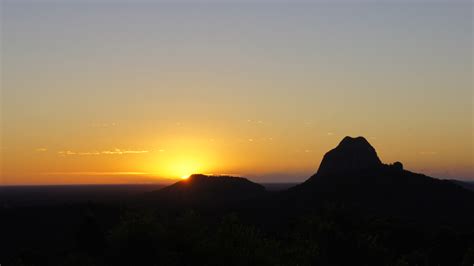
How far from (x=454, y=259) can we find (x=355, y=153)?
349ft

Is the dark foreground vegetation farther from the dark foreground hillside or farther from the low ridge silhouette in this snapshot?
the low ridge silhouette

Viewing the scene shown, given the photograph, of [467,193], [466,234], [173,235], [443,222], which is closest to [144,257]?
[173,235]

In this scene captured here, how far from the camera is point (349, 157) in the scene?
172 meters

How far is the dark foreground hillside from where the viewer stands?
4031 centimetres

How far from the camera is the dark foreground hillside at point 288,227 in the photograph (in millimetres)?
40312

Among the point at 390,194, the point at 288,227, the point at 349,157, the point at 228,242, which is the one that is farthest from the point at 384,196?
the point at 228,242

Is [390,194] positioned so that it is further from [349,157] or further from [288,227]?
[288,227]

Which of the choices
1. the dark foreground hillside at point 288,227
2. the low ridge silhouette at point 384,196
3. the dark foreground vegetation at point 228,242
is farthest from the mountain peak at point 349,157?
the dark foreground vegetation at point 228,242

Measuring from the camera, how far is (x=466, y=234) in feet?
250

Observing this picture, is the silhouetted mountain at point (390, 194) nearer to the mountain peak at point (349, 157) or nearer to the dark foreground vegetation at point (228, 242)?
the mountain peak at point (349, 157)

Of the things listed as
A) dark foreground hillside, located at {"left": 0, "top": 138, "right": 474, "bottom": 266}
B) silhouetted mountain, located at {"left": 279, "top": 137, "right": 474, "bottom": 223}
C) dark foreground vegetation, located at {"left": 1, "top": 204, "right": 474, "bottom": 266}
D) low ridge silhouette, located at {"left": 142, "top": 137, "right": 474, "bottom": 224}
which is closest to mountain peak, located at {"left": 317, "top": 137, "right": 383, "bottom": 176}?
dark foreground hillside, located at {"left": 0, "top": 138, "right": 474, "bottom": 266}

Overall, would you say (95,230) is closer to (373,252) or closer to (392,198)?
(373,252)

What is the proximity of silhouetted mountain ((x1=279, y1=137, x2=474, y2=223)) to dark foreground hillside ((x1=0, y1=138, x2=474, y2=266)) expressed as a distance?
0.22 meters

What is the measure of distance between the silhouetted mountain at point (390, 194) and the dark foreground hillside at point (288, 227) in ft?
0.73
